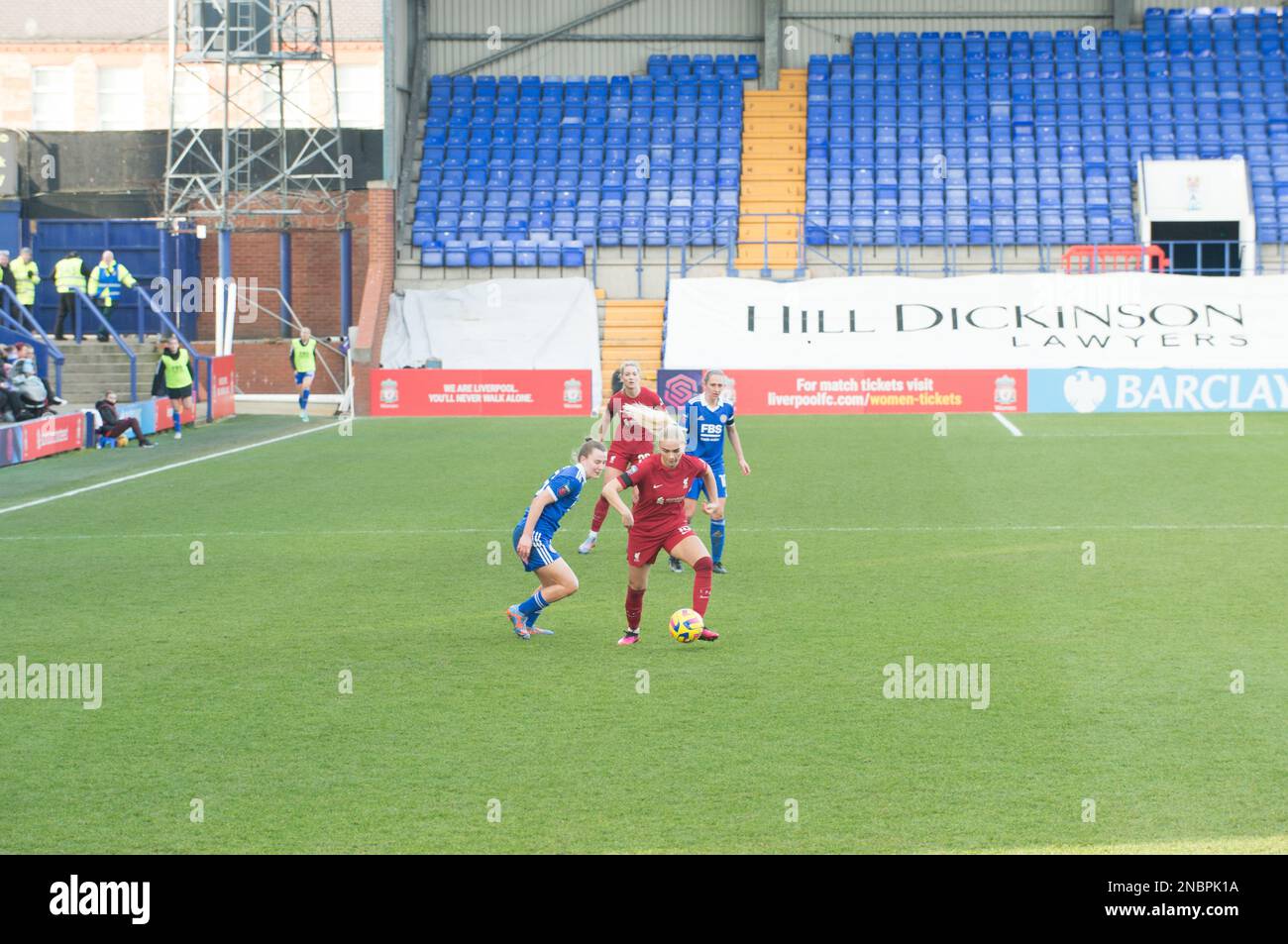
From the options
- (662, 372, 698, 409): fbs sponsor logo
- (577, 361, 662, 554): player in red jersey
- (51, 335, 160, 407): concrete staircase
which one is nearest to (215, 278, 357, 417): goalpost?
(51, 335, 160, 407): concrete staircase

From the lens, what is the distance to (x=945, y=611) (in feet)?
43.3

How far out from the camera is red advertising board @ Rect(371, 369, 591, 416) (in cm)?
3453

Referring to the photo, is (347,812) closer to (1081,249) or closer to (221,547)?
(221,547)

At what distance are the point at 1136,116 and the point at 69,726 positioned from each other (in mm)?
38658

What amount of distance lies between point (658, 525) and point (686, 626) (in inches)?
30.0

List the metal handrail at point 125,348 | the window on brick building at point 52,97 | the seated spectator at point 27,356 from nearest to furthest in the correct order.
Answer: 1. the seated spectator at point 27,356
2. the metal handrail at point 125,348
3. the window on brick building at point 52,97

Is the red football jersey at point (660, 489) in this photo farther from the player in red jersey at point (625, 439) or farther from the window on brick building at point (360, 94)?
the window on brick building at point (360, 94)

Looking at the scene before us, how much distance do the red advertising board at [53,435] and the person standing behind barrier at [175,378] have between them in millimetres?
2185

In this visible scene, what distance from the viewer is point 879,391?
3425 cm

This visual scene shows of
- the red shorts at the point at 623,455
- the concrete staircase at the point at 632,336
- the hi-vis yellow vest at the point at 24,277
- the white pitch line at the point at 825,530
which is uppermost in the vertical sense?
the hi-vis yellow vest at the point at 24,277

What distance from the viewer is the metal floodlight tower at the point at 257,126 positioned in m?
39.8

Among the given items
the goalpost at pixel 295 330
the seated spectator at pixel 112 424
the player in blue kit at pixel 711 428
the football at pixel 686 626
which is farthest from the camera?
the goalpost at pixel 295 330

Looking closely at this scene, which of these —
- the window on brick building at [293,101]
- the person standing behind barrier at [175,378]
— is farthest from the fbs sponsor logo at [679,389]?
the window on brick building at [293,101]

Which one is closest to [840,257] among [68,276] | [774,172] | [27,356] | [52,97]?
[774,172]
